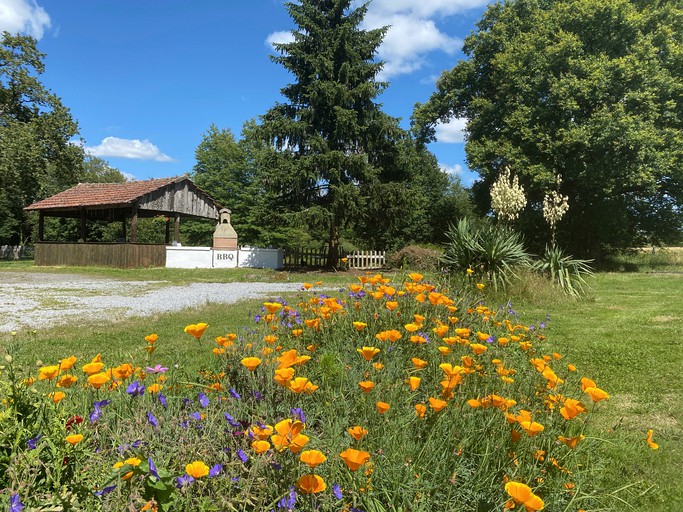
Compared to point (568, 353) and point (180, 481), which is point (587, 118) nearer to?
point (568, 353)

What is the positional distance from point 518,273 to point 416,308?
556 centimetres

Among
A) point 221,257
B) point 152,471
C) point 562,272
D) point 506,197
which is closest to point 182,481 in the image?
point 152,471

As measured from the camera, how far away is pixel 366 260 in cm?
2442

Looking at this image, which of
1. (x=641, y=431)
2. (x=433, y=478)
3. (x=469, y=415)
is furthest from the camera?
(x=641, y=431)

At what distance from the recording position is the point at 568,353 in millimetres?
4848

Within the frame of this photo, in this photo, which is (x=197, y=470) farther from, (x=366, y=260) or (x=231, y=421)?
(x=366, y=260)

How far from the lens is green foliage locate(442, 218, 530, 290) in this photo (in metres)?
8.24

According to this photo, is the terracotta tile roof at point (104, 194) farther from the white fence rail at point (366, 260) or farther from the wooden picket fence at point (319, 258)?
the white fence rail at point (366, 260)

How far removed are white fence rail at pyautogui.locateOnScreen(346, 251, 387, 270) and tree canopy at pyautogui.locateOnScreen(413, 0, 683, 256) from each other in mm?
6837

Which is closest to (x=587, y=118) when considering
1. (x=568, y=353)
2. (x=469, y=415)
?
(x=568, y=353)

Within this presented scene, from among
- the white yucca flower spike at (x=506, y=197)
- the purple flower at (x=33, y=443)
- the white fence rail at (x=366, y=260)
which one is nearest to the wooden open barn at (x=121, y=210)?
the white fence rail at (x=366, y=260)

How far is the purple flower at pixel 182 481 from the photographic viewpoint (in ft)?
4.18

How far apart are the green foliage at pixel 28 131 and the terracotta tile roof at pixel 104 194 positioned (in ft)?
7.53

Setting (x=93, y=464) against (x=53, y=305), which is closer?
(x=93, y=464)
